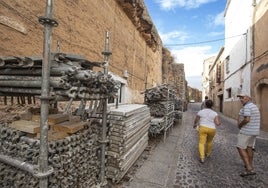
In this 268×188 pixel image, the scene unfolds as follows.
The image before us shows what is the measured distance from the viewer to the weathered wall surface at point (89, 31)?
154 inches

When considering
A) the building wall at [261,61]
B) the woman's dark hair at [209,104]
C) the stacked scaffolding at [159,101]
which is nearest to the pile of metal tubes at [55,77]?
the woman's dark hair at [209,104]

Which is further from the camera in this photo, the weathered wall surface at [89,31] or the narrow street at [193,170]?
the narrow street at [193,170]

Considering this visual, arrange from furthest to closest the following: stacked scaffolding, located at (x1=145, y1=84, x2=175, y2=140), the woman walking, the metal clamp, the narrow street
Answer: stacked scaffolding, located at (x1=145, y1=84, x2=175, y2=140)
the woman walking
the narrow street
the metal clamp

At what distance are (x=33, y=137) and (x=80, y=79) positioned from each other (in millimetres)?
925

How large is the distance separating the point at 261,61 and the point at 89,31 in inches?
340

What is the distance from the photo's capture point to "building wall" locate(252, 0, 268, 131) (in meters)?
10.1

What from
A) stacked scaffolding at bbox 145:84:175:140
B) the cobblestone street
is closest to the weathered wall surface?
stacked scaffolding at bbox 145:84:175:140

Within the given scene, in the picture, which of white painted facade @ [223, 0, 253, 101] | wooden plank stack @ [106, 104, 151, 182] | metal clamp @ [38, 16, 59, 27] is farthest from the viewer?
Result: white painted facade @ [223, 0, 253, 101]

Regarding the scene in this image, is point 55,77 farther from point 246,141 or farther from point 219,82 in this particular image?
point 219,82

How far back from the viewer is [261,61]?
1051cm

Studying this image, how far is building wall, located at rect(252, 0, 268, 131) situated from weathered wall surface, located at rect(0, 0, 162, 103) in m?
5.84

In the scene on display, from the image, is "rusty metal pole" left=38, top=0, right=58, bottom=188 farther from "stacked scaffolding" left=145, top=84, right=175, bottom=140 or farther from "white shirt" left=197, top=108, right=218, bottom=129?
"stacked scaffolding" left=145, top=84, right=175, bottom=140

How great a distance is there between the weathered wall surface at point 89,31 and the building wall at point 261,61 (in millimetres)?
5839

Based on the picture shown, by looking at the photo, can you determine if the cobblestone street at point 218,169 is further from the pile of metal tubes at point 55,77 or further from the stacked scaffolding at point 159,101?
the pile of metal tubes at point 55,77
